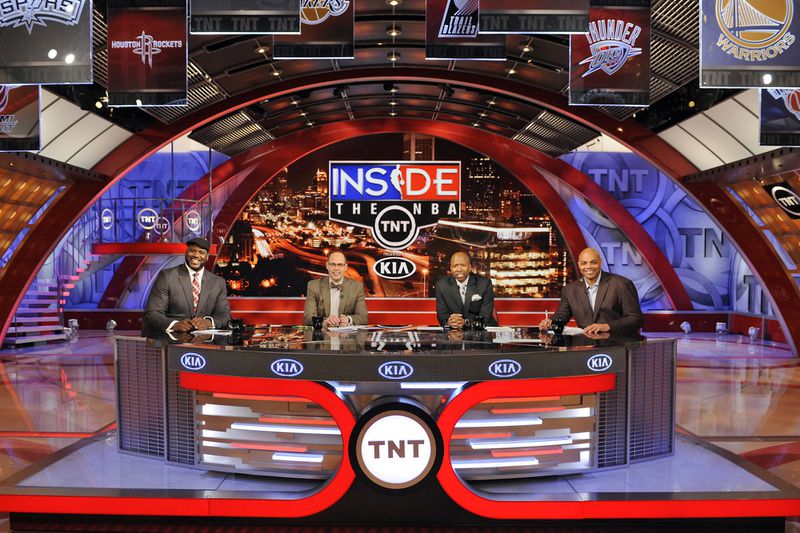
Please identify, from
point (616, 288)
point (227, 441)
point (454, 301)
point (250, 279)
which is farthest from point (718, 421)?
point (250, 279)

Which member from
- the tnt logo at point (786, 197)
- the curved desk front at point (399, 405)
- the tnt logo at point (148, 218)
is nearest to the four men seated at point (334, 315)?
the curved desk front at point (399, 405)

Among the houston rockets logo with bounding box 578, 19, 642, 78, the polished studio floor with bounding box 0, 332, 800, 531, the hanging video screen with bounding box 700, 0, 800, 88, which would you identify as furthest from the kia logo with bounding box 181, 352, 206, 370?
the houston rockets logo with bounding box 578, 19, 642, 78

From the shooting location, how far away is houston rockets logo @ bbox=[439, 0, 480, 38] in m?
5.34

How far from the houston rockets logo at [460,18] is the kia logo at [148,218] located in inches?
324

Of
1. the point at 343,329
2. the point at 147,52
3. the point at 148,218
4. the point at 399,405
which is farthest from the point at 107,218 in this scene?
the point at 399,405

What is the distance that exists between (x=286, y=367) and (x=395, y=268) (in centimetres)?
928

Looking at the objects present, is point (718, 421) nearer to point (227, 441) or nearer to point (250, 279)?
point (227, 441)

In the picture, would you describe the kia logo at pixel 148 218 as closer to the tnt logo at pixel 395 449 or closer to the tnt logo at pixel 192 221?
the tnt logo at pixel 192 221

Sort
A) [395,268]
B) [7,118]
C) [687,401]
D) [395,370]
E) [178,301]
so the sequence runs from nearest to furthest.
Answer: [395,370], [178,301], [7,118], [687,401], [395,268]

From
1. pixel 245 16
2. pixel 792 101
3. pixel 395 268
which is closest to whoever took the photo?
pixel 245 16

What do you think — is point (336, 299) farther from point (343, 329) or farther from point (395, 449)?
point (395, 449)

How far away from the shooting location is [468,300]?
18.2 feet

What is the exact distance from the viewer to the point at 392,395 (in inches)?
137

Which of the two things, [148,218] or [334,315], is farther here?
[148,218]
